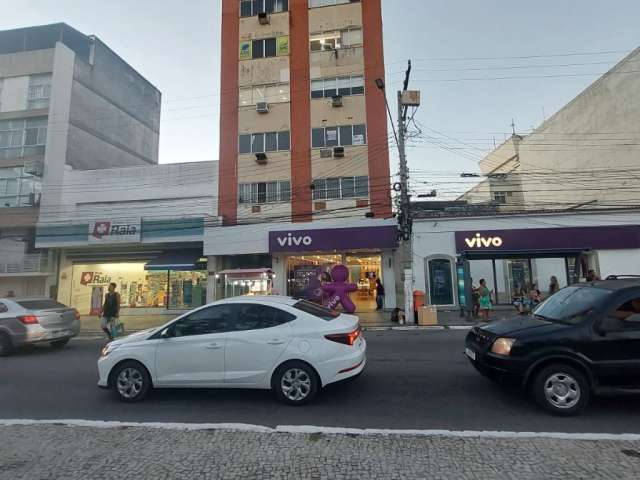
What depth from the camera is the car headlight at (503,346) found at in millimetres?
4871

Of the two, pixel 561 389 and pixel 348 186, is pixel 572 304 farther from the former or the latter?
pixel 348 186

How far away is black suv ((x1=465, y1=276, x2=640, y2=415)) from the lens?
461cm

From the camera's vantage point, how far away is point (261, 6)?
24703mm

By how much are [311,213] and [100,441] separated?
695 inches

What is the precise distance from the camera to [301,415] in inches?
188

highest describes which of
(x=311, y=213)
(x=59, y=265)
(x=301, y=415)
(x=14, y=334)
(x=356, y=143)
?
(x=356, y=143)

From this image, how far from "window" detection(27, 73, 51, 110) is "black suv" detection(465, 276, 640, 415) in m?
30.7

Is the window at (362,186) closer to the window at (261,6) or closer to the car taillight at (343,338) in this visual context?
the window at (261,6)

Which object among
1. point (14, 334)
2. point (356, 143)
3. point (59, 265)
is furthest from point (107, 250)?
point (356, 143)

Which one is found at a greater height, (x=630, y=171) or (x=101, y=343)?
(x=630, y=171)

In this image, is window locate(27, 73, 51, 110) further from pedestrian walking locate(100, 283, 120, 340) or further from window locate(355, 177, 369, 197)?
window locate(355, 177, 369, 197)

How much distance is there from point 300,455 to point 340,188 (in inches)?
734

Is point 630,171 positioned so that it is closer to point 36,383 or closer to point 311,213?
point 311,213

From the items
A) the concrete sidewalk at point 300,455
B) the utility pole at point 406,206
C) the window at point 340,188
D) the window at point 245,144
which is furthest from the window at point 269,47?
the concrete sidewalk at point 300,455
